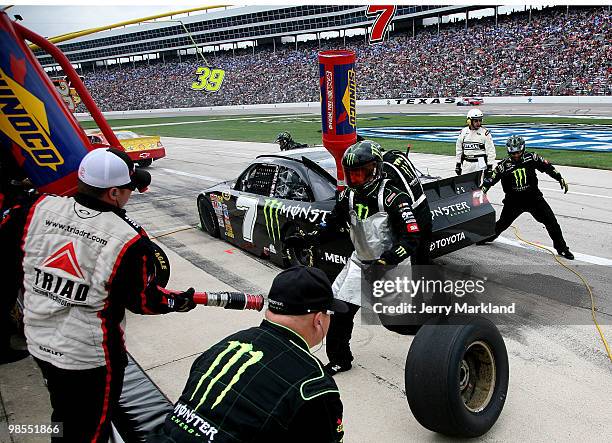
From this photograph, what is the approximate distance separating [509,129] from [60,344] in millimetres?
22124

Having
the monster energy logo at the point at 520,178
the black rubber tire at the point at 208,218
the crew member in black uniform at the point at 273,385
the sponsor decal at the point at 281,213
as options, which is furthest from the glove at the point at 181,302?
the black rubber tire at the point at 208,218

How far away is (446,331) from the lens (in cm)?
326

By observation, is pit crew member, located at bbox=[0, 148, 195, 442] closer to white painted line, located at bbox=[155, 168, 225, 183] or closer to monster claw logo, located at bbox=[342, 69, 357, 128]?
monster claw logo, located at bbox=[342, 69, 357, 128]

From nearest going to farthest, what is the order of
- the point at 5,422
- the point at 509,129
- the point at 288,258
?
the point at 5,422, the point at 288,258, the point at 509,129

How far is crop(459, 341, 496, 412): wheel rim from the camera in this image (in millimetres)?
3455

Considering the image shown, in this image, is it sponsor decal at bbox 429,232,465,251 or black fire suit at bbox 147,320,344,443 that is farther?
sponsor decal at bbox 429,232,465,251

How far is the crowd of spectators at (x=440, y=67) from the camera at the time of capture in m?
38.9

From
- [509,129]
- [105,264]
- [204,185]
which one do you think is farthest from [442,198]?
[509,129]

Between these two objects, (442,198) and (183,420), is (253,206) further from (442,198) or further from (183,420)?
(183,420)

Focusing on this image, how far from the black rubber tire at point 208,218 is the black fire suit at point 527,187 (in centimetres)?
414

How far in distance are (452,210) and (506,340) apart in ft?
5.33

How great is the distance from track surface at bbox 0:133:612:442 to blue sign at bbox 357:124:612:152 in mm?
8030

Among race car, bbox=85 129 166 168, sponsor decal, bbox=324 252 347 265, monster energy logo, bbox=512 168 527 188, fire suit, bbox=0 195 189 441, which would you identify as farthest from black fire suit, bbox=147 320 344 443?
race car, bbox=85 129 166 168

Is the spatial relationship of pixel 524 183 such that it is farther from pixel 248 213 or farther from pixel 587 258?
pixel 248 213
